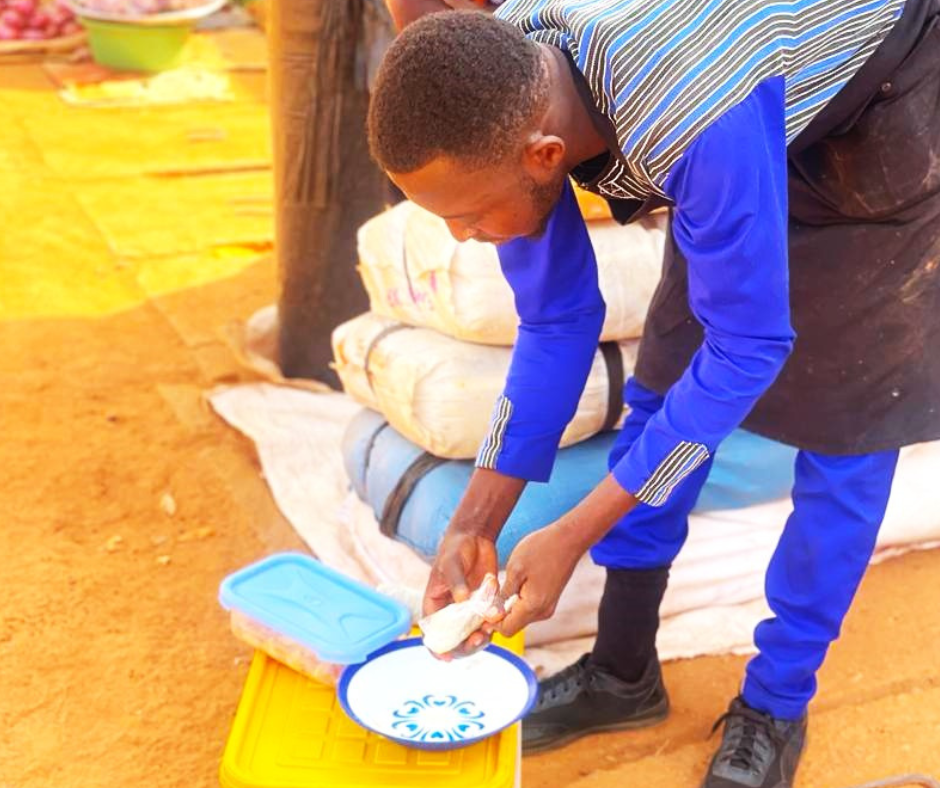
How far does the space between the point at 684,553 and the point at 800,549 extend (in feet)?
2.12

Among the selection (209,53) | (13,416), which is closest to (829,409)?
(13,416)

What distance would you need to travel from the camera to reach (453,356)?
8.99 feet

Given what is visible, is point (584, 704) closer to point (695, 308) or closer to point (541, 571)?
point (541, 571)

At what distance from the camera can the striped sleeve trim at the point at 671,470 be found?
68.0 inches

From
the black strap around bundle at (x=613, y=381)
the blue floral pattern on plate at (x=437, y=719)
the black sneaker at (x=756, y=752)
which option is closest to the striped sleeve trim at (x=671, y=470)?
the blue floral pattern on plate at (x=437, y=719)

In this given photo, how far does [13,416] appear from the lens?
11.7 ft

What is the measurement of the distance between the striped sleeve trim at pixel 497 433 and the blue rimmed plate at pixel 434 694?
0.32m

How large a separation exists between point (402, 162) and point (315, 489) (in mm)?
1740

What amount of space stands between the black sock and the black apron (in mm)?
347

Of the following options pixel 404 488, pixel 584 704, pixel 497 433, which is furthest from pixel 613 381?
pixel 497 433

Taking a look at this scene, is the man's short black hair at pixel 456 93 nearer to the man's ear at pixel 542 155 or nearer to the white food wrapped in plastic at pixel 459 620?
the man's ear at pixel 542 155

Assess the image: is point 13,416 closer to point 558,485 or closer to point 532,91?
point 558,485

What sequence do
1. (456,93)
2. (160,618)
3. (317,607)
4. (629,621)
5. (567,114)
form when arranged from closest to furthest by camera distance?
1. (456,93)
2. (567,114)
3. (317,607)
4. (629,621)
5. (160,618)

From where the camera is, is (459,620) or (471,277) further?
(471,277)
